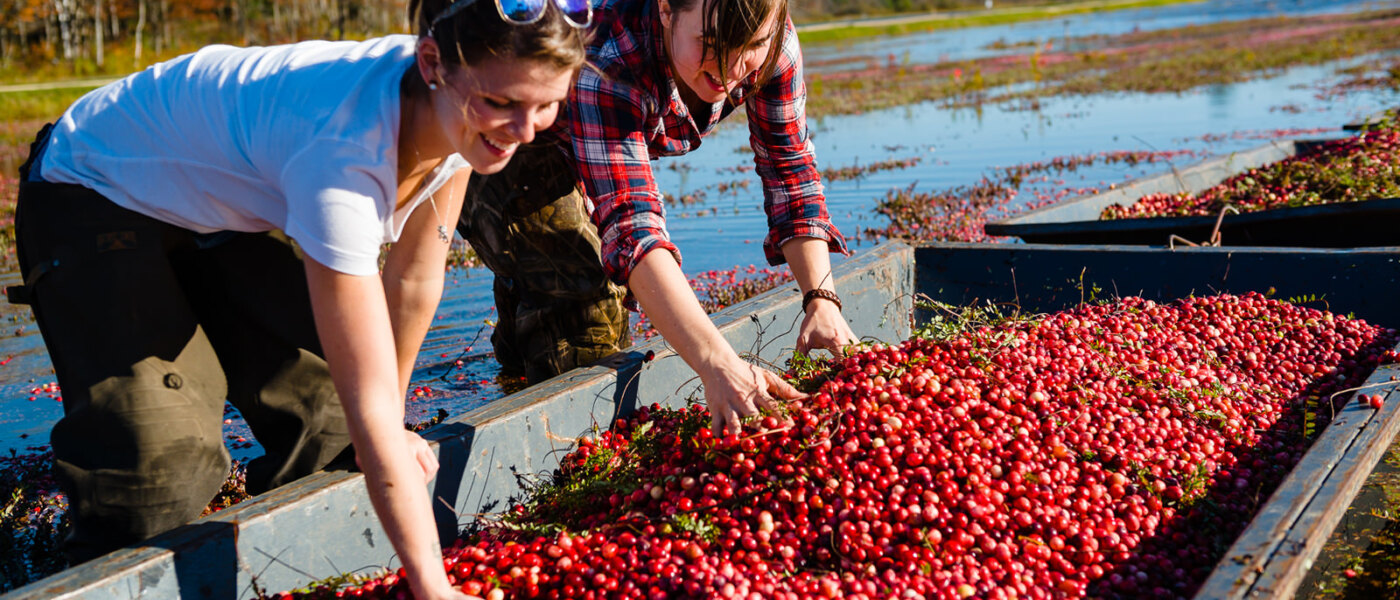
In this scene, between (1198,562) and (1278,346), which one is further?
(1278,346)

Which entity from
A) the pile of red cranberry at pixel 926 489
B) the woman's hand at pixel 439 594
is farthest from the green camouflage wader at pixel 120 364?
the woman's hand at pixel 439 594

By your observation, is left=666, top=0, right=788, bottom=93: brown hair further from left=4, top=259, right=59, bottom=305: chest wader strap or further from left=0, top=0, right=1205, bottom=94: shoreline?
left=0, top=0, right=1205, bottom=94: shoreline

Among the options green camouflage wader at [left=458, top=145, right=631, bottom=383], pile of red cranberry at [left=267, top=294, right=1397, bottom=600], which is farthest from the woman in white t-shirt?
green camouflage wader at [left=458, top=145, right=631, bottom=383]

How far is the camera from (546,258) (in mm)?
4484

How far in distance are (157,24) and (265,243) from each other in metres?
51.2

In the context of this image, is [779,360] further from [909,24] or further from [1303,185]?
[909,24]

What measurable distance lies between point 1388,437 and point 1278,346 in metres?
1.28

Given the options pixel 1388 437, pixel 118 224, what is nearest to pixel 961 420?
pixel 1388 437

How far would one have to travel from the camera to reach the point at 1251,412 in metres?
3.56

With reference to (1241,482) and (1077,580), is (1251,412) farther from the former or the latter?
(1077,580)

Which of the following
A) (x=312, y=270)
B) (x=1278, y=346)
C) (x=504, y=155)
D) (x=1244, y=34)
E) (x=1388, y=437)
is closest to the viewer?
(x=312, y=270)

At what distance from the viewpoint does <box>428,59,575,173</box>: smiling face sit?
6.77 feet

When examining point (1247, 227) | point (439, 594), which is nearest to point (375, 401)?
point (439, 594)

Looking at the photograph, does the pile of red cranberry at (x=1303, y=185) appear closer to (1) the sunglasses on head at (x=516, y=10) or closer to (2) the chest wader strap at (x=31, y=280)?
(1) the sunglasses on head at (x=516, y=10)
